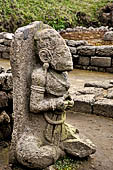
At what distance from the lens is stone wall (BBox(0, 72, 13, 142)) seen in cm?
446

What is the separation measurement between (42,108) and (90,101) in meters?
2.94

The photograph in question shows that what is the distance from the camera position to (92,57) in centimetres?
1043

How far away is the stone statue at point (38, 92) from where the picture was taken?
341 cm

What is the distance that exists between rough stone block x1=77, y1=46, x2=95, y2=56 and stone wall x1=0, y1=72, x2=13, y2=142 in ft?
20.7

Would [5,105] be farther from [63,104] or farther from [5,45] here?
[5,45]

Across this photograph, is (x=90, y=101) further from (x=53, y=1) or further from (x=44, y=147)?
(x=53, y=1)

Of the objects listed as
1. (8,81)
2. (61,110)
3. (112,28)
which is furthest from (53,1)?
(61,110)

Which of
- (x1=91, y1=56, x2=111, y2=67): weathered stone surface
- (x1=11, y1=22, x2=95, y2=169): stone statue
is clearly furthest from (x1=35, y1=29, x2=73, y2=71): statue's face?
(x1=91, y1=56, x2=111, y2=67): weathered stone surface

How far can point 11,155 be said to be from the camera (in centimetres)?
364

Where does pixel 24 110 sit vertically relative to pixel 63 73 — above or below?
below

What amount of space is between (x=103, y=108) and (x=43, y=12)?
1043 cm

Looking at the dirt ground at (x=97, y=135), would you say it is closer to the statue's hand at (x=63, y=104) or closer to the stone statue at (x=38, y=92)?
the stone statue at (x=38, y=92)

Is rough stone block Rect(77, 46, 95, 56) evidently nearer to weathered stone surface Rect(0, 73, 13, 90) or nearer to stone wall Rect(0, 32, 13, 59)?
stone wall Rect(0, 32, 13, 59)

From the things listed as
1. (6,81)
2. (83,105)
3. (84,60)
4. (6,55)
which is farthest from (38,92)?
(6,55)
